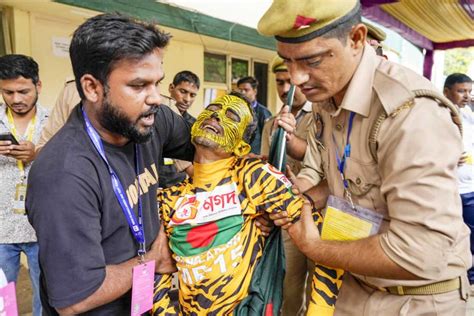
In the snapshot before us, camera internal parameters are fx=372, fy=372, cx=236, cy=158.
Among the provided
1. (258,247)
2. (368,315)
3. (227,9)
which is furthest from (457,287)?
(227,9)

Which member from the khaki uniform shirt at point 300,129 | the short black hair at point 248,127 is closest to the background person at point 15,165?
the short black hair at point 248,127

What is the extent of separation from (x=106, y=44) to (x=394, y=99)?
105 centimetres

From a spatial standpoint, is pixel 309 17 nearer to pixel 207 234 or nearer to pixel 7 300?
pixel 207 234

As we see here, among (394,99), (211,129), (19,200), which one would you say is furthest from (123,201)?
(19,200)

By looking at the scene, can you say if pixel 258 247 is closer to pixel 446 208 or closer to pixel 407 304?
pixel 407 304

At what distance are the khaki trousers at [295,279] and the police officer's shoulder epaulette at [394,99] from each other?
1.70m

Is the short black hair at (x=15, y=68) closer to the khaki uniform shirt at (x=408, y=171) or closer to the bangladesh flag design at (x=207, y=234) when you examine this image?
the bangladesh flag design at (x=207, y=234)

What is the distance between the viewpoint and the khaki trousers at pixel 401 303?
139 centimetres

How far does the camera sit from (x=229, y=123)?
1811 mm

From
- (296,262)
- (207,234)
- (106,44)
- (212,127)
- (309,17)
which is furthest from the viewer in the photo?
(296,262)

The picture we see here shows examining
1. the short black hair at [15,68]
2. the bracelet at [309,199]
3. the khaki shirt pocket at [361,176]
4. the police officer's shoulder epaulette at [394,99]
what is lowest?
the bracelet at [309,199]

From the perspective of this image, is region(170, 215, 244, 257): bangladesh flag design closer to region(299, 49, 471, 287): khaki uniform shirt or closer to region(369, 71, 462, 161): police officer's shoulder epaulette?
region(299, 49, 471, 287): khaki uniform shirt

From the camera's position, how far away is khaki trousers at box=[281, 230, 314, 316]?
2922mm

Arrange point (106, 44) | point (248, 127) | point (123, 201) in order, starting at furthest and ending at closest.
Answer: point (248, 127) < point (123, 201) < point (106, 44)
